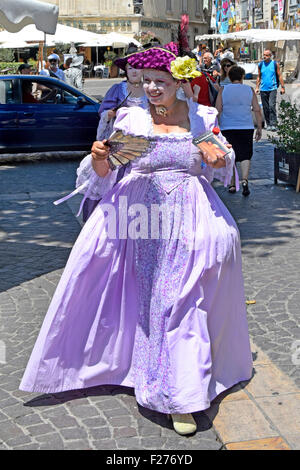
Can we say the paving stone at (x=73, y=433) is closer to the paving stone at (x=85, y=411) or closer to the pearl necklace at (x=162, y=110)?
the paving stone at (x=85, y=411)

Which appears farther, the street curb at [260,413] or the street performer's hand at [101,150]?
the street performer's hand at [101,150]

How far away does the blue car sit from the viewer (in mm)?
12766

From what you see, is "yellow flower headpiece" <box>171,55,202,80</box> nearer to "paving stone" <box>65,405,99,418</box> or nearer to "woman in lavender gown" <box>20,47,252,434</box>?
"woman in lavender gown" <box>20,47,252,434</box>

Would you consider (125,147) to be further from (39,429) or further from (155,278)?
(39,429)

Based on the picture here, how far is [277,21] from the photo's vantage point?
51125 mm

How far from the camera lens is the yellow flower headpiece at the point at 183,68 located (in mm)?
3334

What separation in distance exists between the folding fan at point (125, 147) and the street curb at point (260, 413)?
4.28ft

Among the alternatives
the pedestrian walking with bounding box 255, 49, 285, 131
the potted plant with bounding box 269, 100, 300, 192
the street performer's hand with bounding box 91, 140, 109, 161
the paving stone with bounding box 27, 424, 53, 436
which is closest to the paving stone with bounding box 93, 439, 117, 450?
the paving stone with bounding box 27, 424, 53, 436

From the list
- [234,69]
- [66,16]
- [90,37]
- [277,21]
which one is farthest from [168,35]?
[234,69]

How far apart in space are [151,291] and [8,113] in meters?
9.87

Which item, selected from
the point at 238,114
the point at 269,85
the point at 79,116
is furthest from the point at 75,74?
the point at 238,114

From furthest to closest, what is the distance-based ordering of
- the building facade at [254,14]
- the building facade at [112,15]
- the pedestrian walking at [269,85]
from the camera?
the building facade at [112,15], the building facade at [254,14], the pedestrian walking at [269,85]

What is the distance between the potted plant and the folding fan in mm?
6032

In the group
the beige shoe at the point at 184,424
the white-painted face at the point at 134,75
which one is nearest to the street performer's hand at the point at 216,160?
the beige shoe at the point at 184,424
